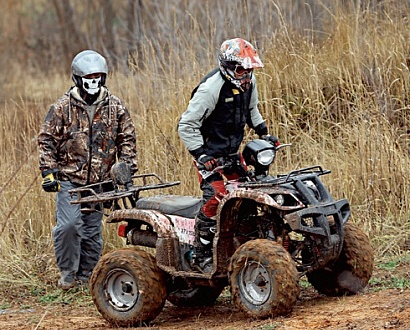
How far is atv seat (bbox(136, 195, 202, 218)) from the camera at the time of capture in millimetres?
6941

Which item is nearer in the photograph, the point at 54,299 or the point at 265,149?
the point at 265,149

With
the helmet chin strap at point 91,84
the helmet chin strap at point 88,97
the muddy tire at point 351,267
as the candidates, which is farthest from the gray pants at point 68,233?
the muddy tire at point 351,267

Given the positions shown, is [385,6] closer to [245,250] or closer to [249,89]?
[249,89]

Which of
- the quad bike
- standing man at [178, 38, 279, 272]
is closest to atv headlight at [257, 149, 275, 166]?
the quad bike

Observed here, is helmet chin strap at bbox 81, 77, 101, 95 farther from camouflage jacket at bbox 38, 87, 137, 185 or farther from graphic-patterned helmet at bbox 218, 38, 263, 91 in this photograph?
graphic-patterned helmet at bbox 218, 38, 263, 91

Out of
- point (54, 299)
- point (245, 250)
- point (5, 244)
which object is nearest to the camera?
point (245, 250)

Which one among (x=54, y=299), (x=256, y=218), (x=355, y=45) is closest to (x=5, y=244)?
(x=54, y=299)

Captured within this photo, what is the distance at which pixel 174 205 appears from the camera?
6.98 metres

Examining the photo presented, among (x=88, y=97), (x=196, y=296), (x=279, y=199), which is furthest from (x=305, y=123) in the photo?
(x=279, y=199)

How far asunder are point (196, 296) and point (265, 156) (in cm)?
141

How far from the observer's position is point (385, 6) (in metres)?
12.0

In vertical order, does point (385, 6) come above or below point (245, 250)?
above

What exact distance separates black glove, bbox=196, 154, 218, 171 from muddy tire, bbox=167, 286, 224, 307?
1.11 m

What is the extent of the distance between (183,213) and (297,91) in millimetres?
4268
